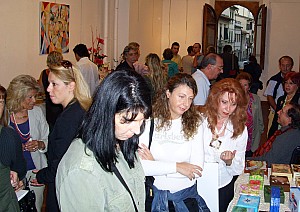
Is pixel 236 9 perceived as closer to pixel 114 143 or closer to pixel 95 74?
pixel 95 74

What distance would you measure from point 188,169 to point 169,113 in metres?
Result: 0.39

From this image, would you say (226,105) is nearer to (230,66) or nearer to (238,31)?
(230,66)

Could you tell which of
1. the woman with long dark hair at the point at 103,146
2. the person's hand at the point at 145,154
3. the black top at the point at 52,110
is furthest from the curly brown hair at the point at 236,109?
the black top at the point at 52,110

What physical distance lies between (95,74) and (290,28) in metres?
8.04

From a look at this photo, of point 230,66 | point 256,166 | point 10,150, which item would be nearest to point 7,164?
point 10,150

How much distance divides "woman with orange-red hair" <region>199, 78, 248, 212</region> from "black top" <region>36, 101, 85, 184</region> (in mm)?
895

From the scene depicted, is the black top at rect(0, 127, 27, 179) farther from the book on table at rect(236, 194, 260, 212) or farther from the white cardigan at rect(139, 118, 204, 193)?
the book on table at rect(236, 194, 260, 212)

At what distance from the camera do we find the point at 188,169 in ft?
8.84

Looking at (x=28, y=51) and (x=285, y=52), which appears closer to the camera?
(x=28, y=51)

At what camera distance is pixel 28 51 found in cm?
645

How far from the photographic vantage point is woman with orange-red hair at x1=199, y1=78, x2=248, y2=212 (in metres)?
3.16

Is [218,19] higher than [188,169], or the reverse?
[218,19]

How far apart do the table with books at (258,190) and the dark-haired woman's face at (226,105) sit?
49 cm

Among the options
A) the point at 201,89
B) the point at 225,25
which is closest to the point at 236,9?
the point at 225,25
